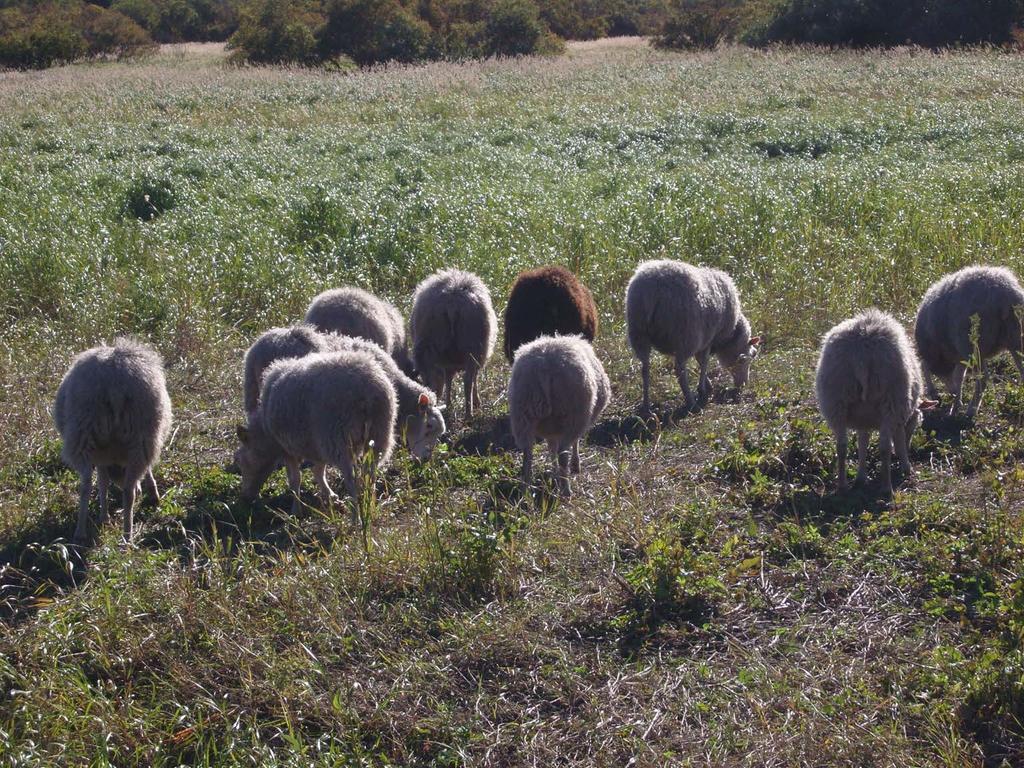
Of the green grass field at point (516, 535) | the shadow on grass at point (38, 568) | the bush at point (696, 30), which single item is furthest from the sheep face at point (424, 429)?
the bush at point (696, 30)

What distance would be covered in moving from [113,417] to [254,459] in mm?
1036

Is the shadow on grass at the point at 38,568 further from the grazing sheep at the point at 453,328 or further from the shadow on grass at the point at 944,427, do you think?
the shadow on grass at the point at 944,427

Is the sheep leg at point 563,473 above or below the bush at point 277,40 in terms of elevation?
below

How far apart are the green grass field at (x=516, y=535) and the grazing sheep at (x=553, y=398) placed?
0.33 meters

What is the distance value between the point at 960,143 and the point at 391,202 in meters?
11.1

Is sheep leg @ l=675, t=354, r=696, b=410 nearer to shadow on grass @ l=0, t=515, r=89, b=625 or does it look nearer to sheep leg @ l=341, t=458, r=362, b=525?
sheep leg @ l=341, t=458, r=362, b=525

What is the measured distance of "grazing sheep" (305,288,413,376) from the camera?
30.7 feet

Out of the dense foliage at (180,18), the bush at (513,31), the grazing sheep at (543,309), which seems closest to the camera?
the grazing sheep at (543,309)

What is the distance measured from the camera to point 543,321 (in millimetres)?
9391

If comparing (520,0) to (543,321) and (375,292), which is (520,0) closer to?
(375,292)

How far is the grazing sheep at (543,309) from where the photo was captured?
9.40m

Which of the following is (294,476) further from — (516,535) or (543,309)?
(543,309)

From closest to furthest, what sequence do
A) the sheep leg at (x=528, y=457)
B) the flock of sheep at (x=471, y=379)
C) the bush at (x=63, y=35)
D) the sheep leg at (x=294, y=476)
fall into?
the flock of sheep at (x=471, y=379) < the sheep leg at (x=528, y=457) < the sheep leg at (x=294, y=476) < the bush at (x=63, y=35)

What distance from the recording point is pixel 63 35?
1761 inches
